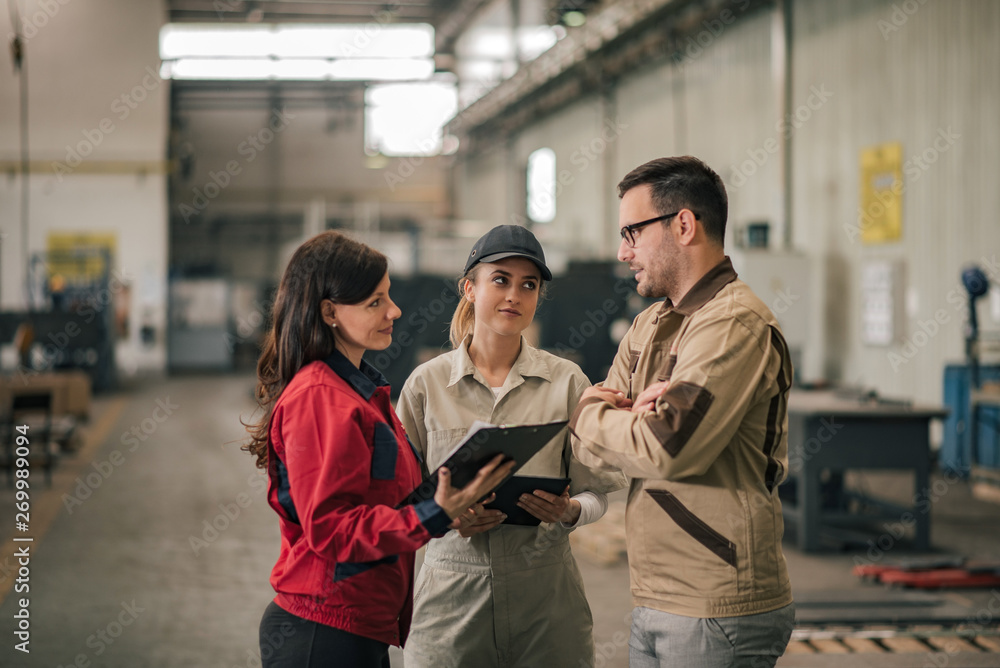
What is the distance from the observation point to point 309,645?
171 cm

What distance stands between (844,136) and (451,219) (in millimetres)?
15819

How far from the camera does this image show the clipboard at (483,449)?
5.32 feet

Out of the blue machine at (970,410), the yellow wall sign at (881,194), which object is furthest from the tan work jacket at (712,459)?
the yellow wall sign at (881,194)

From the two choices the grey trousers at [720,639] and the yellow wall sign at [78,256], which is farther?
the yellow wall sign at [78,256]

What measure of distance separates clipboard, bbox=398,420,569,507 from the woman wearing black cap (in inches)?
9.5

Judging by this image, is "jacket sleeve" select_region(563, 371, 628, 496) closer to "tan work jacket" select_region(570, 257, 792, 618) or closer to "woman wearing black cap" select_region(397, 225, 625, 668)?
"woman wearing black cap" select_region(397, 225, 625, 668)

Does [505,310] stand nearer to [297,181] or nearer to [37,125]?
[37,125]

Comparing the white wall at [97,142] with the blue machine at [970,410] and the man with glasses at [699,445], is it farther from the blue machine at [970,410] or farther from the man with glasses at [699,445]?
the man with glasses at [699,445]

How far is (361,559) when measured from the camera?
1636mm

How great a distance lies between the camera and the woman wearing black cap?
2029 millimetres

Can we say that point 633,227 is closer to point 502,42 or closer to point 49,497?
point 49,497

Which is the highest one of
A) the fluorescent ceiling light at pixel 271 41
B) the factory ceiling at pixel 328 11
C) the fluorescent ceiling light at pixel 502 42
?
the factory ceiling at pixel 328 11

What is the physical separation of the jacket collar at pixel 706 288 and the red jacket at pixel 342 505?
25.8 inches

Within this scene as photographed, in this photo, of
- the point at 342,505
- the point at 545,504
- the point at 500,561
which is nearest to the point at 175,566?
the point at 500,561
